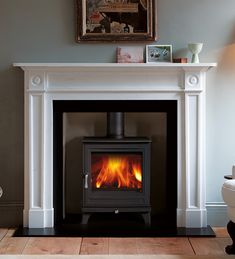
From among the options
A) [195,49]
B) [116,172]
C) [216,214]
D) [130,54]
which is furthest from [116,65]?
[216,214]

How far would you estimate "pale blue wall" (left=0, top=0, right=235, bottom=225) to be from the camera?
12.7 feet

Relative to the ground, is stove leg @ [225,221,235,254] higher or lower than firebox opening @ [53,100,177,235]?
lower

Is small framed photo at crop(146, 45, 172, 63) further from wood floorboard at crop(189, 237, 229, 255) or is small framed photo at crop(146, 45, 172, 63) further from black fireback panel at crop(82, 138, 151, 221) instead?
wood floorboard at crop(189, 237, 229, 255)

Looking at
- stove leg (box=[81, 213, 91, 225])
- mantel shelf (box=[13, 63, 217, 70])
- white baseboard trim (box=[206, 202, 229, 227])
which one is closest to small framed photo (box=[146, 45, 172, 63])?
mantel shelf (box=[13, 63, 217, 70])

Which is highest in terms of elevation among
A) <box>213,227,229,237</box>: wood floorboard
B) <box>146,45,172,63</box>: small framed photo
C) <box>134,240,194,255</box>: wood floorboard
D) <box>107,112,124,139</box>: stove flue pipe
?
<box>146,45,172,63</box>: small framed photo

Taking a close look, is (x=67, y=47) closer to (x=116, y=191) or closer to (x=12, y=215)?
(x=116, y=191)

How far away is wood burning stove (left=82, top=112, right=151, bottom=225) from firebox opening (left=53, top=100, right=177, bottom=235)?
0.01m

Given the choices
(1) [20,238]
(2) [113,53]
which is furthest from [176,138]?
(1) [20,238]

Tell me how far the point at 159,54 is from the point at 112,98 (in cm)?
54

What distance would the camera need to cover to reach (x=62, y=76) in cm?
378

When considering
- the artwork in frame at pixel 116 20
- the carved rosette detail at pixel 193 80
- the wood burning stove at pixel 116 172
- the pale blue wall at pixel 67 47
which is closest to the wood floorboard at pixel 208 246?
the wood burning stove at pixel 116 172

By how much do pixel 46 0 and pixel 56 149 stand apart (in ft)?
4.04

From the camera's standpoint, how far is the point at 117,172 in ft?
13.0

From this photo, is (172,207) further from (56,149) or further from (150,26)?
(150,26)
